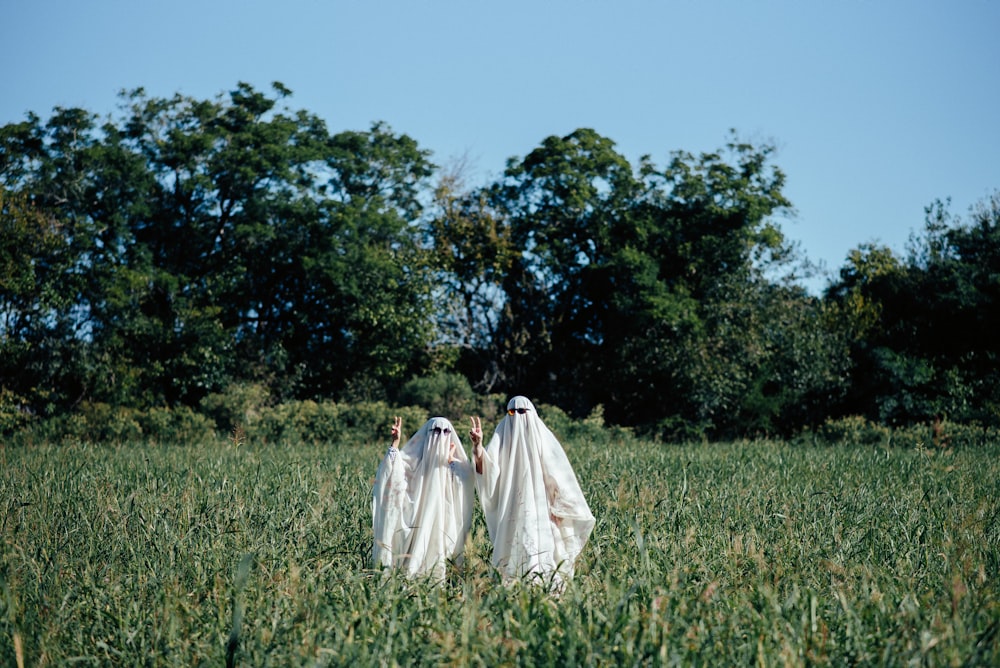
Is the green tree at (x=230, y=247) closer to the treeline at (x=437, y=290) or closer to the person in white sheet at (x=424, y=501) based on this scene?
the treeline at (x=437, y=290)

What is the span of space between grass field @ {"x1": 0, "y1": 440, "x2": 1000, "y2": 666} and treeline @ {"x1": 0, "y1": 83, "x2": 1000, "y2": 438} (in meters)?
14.1

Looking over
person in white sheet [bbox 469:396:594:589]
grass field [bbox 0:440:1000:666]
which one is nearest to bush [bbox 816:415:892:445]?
grass field [bbox 0:440:1000:666]

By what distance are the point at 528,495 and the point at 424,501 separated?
0.88 m

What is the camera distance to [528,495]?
23.3 ft

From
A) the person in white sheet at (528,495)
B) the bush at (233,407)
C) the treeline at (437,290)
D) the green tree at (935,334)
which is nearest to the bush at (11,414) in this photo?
the treeline at (437,290)

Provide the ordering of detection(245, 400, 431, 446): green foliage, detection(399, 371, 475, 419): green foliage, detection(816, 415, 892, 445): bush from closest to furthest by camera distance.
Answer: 1. detection(816, 415, 892, 445): bush
2. detection(245, 400, 431, 446): green foliage
3. detection(399, 371, 475, 419): green foliage

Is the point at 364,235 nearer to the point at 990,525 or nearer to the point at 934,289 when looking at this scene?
the point at 934,289

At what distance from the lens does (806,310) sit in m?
28.0

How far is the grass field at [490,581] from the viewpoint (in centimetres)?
453

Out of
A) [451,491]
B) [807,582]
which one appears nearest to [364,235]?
[451,491]

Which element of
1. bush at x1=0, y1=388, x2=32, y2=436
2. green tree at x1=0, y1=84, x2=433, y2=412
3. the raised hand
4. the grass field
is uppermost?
green tree at x1=0, y1=84, x2=433, y2=412

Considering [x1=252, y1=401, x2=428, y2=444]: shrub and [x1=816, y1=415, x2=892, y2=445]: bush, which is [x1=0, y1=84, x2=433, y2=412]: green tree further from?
[x1=816, y1=415, x2=892, y2=445]: bush

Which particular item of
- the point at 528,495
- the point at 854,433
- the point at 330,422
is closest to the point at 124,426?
the point at 330,422

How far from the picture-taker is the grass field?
4.53 meters
